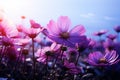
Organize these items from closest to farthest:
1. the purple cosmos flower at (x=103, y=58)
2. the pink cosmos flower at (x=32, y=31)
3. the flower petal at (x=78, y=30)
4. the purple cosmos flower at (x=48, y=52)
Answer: the pink cosmos flower at (x=32, y=31), the flower petal at (x=78, y=30), the purple cosmos flower at (x=48, y=52), the purple cosmos flower at (x=103, y=58)

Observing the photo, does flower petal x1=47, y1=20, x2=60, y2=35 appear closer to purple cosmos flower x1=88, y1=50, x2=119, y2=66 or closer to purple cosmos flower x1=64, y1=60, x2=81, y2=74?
purple cosmos flower x1=64, y1=60, x2=81, y2=74

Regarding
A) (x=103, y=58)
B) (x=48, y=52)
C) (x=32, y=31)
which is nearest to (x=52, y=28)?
(x=32, y=31)

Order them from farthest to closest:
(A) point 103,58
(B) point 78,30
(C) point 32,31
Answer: (A) point 103,58, (B) point 78,30, (C) point 32,31

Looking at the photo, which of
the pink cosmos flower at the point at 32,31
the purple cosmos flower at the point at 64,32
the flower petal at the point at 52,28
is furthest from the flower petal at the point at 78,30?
the pink cosmos flower at the point at 32,31

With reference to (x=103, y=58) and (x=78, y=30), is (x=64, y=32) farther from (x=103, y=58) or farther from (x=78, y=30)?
(x=103, y=58)

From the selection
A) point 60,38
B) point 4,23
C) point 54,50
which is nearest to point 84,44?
point 54,50

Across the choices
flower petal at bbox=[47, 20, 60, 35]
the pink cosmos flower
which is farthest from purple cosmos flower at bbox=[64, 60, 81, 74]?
the pink cosmos flower

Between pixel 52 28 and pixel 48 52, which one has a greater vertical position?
pixel 52 28

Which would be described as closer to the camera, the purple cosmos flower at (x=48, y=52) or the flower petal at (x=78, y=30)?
the flower petal at (x=78, y=30)

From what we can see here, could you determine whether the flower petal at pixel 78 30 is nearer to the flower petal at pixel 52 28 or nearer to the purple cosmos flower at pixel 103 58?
the flower petal at pixel 52 28
